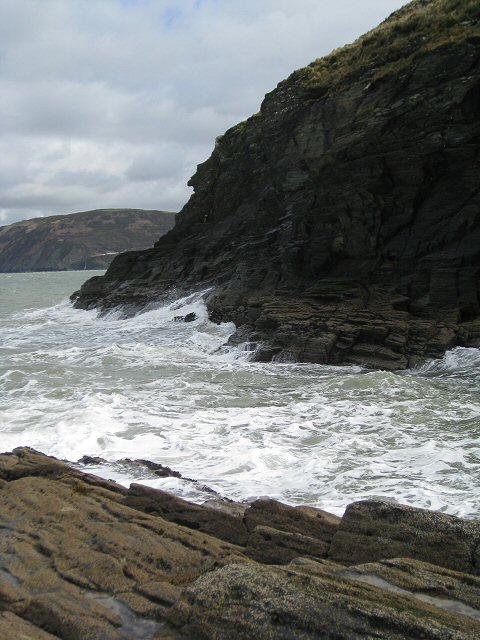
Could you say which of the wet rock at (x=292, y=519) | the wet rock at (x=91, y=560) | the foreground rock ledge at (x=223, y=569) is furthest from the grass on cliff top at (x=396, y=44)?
the wet rock at (x=91, y=560)

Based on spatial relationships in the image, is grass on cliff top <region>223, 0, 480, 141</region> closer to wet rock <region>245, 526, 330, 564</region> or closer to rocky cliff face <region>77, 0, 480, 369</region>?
rocky cliff face <region>77, 0, 480, 369</region>

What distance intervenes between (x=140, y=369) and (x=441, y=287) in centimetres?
1116

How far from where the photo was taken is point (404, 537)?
5570 mm

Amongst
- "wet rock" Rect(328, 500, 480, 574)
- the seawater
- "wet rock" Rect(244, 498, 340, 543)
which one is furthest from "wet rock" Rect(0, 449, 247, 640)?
the seawater

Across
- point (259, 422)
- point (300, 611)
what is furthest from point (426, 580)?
point (259, 422)

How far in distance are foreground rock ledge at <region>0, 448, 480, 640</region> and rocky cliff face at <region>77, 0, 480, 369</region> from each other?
43.4ft

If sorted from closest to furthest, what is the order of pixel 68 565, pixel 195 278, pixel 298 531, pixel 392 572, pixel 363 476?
pixel 392 572 < pixel 68 565 < pixel 298 531 < pixel 363 476 < pixel 195 278

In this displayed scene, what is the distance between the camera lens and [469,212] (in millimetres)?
21625

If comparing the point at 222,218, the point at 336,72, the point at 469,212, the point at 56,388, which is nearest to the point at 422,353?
the point at 469,212

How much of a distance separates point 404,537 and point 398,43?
2710cm

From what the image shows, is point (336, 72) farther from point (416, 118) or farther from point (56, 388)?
point (56, 388)

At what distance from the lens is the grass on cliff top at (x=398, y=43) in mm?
25078

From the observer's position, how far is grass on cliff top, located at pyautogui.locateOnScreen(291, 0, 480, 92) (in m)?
25.1

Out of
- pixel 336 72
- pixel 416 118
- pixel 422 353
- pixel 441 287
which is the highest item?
pixel 336 72
